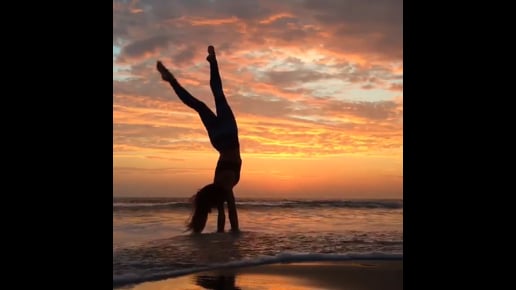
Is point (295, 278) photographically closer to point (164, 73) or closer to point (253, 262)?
point (253, 262)

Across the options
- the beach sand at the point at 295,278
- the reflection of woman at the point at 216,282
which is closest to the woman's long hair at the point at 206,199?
the beach sand at the point at 295,278

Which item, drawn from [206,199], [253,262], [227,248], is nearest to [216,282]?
[253,262]

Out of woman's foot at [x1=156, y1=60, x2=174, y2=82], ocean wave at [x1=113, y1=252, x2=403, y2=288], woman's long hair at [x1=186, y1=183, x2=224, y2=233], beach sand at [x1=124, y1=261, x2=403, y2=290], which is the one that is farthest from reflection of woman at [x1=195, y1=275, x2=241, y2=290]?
woman's foot at [x1=156, y1=60, x2=174, y2=82]

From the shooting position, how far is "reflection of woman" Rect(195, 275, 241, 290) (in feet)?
14.2

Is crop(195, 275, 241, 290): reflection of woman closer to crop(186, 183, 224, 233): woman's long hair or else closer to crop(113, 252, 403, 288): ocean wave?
crop(113, 252, 403, 288): ocean wave

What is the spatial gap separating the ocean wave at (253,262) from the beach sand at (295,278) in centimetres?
12

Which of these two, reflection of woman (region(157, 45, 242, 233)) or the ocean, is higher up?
reflection of woman (region(157, 45, 242, 233))

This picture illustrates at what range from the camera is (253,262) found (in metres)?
5.48

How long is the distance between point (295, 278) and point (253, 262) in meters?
0.76

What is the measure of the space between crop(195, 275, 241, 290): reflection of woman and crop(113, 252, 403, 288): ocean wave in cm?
32

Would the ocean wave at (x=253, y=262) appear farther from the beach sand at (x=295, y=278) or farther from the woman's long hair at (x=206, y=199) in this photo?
the woman's long hair at (x=206, y=199)

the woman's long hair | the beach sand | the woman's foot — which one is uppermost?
the woman's foot
